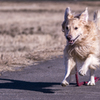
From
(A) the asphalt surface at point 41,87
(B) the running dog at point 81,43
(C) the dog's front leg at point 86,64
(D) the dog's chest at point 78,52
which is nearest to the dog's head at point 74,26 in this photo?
(B) the running dog at point 81,43

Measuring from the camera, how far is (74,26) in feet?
25.4

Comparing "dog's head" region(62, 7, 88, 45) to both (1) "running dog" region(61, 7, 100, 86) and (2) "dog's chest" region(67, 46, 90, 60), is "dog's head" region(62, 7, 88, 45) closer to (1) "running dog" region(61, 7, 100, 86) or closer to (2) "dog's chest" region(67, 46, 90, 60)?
(1) "running dog" region(61, 7, 100, 86)

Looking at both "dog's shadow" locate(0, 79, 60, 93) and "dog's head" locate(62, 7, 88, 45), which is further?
"dog's shadow" locate(0, 79, 60, 93)

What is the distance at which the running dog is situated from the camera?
776 centimetres

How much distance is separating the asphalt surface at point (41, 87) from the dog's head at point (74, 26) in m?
1.12


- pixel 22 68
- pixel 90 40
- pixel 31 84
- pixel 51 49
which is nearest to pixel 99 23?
pixel 90 40

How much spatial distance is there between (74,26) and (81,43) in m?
0.44

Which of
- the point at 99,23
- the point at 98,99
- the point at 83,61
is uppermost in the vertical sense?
the point at 99,23

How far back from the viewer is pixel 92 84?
27.5ft

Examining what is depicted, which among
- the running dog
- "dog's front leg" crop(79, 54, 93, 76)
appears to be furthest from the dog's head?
"dog's front leg" crop(79, 54, 93, 76)

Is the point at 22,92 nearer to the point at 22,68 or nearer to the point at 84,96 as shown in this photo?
the point at 84,96

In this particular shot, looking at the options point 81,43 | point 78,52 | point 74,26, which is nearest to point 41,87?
point 78,52

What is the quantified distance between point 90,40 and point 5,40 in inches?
411

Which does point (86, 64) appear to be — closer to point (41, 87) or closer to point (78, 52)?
point (78, 52)
